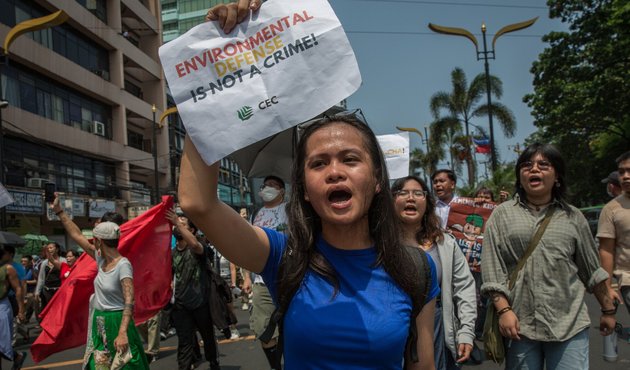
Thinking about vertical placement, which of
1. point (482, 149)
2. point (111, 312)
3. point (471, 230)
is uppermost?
point (482, 149)

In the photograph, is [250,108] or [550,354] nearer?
[250,108]

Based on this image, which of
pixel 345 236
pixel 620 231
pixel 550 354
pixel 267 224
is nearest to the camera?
pixel 345 236

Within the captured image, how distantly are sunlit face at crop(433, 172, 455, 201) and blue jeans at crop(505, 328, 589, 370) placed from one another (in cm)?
345

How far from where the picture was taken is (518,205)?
3.55 m

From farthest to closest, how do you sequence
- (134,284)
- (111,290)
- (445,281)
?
(134,284) < (111,290) < (445,281)

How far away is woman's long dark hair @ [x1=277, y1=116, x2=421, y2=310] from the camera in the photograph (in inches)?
71.7

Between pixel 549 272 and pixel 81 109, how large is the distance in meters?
31.0

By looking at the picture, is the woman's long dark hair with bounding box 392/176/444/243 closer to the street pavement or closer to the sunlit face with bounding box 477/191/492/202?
the street pavement

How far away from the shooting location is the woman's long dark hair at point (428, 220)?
3879 millimetres

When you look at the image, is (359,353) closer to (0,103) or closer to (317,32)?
(317,32)

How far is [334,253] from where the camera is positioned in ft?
6.19

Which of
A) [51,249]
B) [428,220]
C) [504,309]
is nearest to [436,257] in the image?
[428,220]

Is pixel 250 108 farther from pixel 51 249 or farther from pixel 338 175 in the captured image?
pixel 51 249

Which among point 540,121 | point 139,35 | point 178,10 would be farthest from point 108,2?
point 178,10
